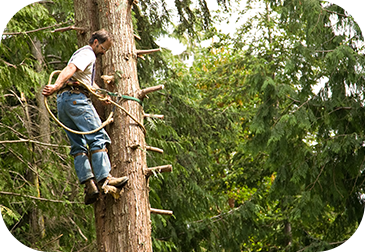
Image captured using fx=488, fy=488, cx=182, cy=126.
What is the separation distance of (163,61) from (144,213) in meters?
7.68

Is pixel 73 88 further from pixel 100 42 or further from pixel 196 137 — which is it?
pixel 196 137

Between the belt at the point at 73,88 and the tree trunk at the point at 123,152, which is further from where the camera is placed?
the belt at the point at 73,88

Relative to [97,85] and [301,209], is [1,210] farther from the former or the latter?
[301,209]

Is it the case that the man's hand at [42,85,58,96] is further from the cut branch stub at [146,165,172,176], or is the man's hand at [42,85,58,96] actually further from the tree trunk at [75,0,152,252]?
the cut branch stub at [146,165,172,176]

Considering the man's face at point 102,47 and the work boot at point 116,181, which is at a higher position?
the man's face at point 102,47

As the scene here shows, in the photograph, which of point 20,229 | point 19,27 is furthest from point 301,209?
point 19,27

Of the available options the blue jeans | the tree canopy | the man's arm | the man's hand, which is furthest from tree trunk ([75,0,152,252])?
the tree canopy

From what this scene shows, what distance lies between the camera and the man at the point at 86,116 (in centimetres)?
409

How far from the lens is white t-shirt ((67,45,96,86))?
415 centimetres

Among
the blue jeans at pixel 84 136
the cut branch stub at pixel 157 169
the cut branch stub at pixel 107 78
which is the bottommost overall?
the cut branch stub at pixel 157 169

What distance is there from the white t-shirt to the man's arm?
0.05m

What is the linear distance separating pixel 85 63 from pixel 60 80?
29 centimetres

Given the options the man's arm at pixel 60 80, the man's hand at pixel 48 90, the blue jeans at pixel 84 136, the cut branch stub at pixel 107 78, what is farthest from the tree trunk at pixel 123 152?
the man's hand at pixel 48 90

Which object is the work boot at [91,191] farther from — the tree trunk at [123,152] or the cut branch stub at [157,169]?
the cut branch stub at [157,169]
